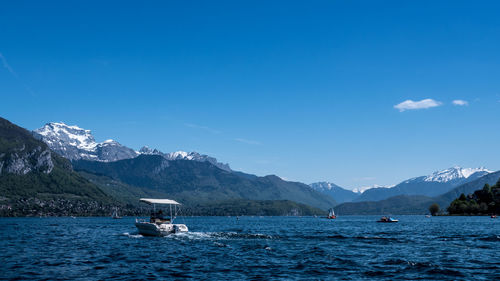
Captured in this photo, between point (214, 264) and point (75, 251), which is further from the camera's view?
point (75, 251)

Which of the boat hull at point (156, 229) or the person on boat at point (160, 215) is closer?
the boat hull at point (156, 229)

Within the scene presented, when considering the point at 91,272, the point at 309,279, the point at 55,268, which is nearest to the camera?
the point at 309,279

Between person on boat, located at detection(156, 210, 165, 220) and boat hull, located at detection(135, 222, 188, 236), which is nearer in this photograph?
boat hull, located at detection(135, 222, 188, 236)

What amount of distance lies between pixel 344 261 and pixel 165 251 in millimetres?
26153

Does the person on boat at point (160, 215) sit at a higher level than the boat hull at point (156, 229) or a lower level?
higher

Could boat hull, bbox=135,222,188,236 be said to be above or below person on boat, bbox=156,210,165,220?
below

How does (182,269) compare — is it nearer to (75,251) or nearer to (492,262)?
(75,251)

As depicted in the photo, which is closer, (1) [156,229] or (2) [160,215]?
(1) [156,229]

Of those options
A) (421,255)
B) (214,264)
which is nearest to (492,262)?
(421,255)

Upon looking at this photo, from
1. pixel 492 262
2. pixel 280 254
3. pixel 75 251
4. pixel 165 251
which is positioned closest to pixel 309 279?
pixel 280 254

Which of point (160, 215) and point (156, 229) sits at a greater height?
point (160, 215)

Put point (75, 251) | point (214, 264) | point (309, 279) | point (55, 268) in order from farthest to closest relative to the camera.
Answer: point (75, 251) < point (214, 264) < point (55, 268) < point (309, 279)

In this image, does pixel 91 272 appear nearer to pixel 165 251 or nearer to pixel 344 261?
pixel 165 251

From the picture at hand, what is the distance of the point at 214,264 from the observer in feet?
155
